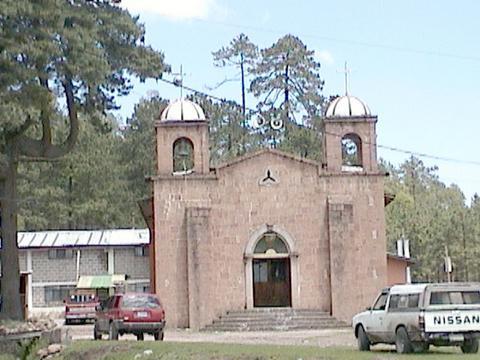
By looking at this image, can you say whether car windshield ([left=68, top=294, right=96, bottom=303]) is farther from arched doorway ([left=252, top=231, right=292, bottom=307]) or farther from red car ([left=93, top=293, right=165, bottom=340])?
red car ([left=93, top=293, right=165, bottom=340])

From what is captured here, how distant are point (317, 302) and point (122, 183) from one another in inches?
1278

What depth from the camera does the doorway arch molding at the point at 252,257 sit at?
44719 millimetres

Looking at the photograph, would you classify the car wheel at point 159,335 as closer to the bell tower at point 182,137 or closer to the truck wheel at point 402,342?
the bell tower at point 182,137

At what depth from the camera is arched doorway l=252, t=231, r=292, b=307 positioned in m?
45.2

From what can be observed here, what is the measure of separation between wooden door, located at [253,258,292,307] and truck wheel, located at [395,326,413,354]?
21.3 m

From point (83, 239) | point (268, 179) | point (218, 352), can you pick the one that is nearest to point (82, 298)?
point (83, 239)

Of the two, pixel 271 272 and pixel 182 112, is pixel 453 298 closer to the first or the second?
pixel 271 272

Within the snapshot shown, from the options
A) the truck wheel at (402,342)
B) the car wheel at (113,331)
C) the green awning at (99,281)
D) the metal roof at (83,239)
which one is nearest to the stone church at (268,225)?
the car wheel at (113,331)

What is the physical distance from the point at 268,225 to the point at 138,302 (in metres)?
11.6

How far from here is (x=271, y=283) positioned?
45.9 metres

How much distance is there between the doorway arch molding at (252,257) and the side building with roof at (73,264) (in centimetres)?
1614

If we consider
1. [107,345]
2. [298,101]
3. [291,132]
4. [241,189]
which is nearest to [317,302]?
[241,189]

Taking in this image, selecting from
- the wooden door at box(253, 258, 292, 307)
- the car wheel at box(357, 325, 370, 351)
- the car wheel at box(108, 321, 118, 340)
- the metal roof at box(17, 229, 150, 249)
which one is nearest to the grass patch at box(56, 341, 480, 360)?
the car wheel at box(357, 325, 370, 351)

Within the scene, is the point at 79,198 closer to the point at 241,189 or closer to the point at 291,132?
the point at 291,132
